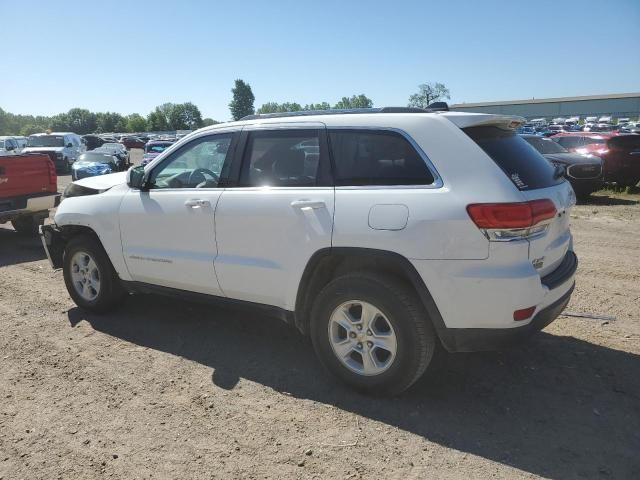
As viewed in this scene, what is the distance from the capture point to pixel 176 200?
4105 mm

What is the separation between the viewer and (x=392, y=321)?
313 centimetres

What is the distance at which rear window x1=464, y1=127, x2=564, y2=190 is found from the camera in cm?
307

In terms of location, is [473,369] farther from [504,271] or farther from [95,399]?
[95,399]

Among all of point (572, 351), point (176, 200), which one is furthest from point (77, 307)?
point (572, 351)

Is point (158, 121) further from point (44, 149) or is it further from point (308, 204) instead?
point (308, 204)

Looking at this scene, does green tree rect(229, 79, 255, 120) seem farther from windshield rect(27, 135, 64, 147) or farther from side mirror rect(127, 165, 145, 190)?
side mirror rect(127, 165, 145, 190)

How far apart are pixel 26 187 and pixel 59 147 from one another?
1898 centimetres

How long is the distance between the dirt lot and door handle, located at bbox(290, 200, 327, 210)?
1.27 metres

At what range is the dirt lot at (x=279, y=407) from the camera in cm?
274

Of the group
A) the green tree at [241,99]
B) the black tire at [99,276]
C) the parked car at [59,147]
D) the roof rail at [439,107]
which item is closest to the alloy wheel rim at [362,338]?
the roof rail at [439,107]

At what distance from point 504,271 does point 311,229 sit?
1.24m

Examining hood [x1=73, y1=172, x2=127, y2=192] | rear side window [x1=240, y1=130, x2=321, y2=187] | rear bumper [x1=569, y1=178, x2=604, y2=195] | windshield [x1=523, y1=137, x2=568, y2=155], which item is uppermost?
rear side window [x1=240, y1=130, x2=321, y2=187]

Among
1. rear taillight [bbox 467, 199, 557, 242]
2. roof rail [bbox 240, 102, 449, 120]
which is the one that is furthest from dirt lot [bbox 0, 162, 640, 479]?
roof rail [bbox 240, 102, 449, 120]

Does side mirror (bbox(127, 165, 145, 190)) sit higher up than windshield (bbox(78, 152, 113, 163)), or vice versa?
side mirror (bbox(127, 165, 145, 190))
